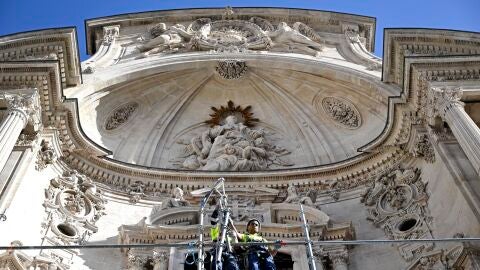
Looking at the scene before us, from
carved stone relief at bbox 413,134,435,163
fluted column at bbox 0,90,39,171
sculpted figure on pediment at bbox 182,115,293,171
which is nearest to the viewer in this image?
fluted column at bbox 0,90,39,171

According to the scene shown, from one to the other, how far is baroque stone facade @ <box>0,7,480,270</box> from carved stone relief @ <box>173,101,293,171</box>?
6 cm

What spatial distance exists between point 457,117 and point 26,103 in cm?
924

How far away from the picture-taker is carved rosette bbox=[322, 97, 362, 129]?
17.7 metres

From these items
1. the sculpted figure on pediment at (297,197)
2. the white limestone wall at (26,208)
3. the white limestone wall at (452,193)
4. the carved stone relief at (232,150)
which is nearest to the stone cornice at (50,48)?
the white limestone wall at (26,208)

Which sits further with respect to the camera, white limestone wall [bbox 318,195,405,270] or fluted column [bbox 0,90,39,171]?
white limestone wall [bbox 318,195,405,270]

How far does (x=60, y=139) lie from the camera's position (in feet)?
46.7

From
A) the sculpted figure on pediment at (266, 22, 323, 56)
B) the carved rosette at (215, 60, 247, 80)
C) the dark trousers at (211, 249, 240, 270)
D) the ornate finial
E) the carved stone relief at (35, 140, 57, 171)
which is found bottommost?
the dark trousers at (211, 249, 240, 270)

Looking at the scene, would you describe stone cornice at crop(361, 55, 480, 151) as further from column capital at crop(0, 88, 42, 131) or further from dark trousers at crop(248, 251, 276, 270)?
column capital at crop(0, 88, 42, 131)

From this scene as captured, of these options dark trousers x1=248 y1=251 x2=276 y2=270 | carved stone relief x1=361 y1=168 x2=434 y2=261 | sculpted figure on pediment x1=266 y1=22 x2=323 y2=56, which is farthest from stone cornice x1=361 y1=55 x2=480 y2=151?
dark trousers x1=248 y1=251 x2=276 y2=270

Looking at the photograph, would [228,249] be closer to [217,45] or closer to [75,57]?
[75,57]

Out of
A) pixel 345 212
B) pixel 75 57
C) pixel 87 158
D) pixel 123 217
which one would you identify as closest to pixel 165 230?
pixel 123 217

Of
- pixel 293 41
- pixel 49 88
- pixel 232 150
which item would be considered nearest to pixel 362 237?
pixel 232 150

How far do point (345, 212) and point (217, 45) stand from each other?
8.87 metres

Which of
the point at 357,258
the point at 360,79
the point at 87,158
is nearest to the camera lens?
the point at 357,258
